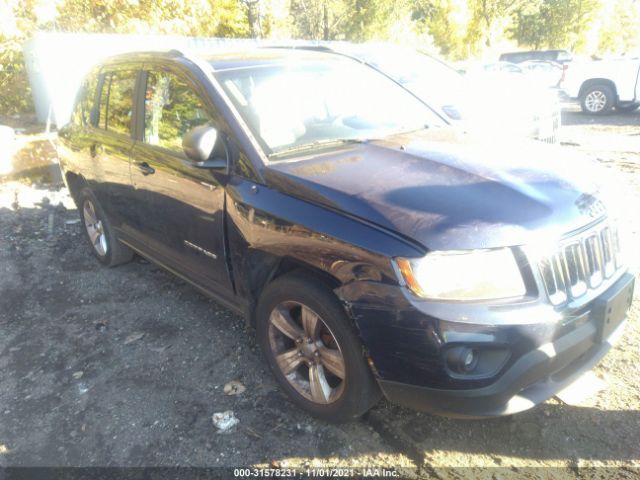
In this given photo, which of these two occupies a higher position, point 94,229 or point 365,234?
point 365,234

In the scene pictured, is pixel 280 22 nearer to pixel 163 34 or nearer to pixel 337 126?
pixel 163 34

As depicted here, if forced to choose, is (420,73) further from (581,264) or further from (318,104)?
(581,264)

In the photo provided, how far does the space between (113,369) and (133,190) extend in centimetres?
132

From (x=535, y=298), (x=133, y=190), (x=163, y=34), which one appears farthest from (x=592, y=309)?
(x=163, y=34)

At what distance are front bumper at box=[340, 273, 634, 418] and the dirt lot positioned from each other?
420 mm

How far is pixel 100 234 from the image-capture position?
4.80 meters

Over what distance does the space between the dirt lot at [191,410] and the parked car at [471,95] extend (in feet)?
11.7

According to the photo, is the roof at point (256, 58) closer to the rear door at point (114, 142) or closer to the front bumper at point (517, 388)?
the rear door at point (114, 142)

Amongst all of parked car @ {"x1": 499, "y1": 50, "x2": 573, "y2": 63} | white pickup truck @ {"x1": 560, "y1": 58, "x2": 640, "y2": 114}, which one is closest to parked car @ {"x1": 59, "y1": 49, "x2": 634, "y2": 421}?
white pickup truck @ {"x1": 560, "y1": 58, "x2": 640, "y2": 114}

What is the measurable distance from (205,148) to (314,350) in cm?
123

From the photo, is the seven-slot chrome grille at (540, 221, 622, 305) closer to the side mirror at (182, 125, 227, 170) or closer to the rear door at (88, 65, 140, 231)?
the side mirror at (182, 125, 227, 170)

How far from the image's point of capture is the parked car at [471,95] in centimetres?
657

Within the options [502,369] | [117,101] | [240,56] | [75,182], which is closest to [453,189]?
[502,369]

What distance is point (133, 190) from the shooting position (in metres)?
3.81
